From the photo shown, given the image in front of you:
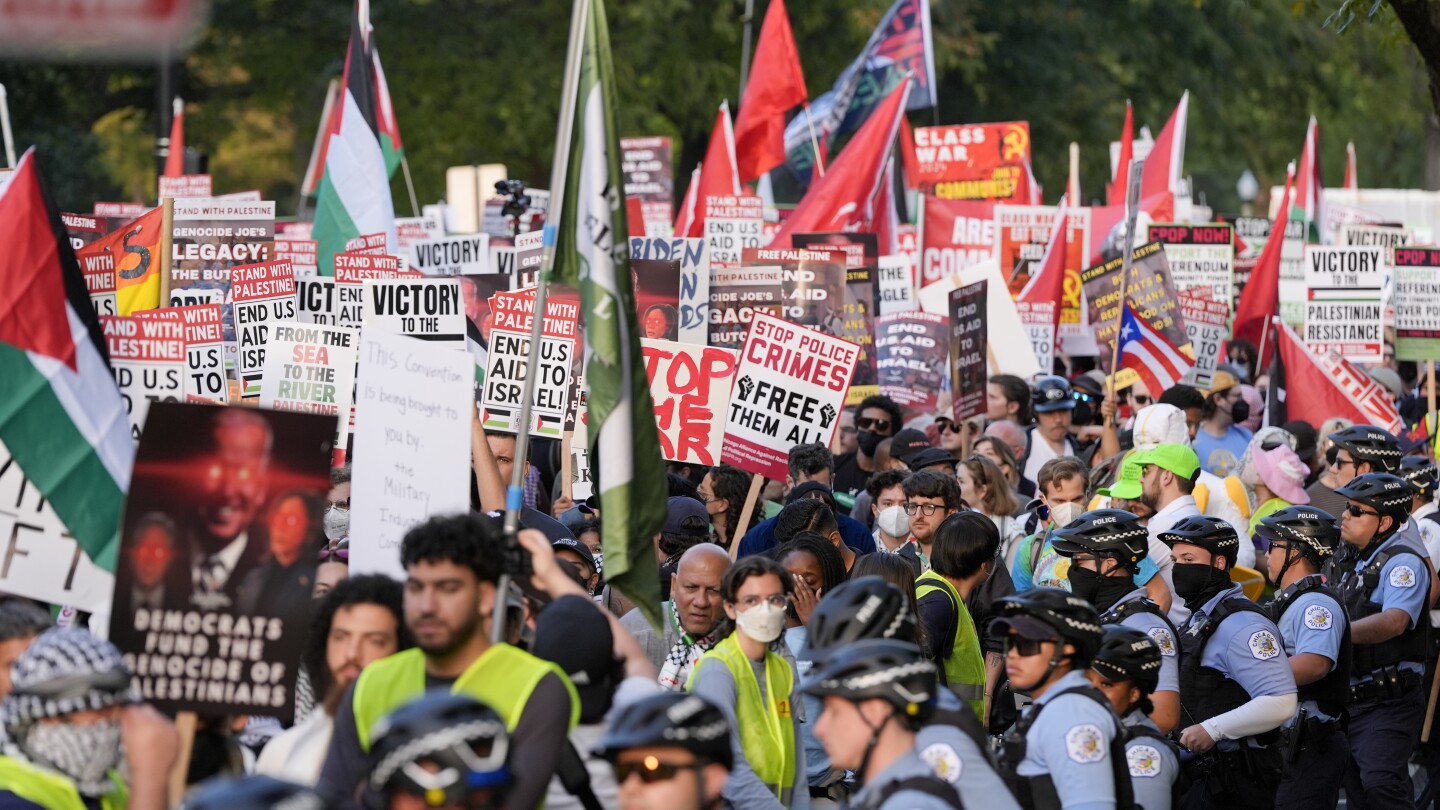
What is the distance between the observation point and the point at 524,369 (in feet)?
33.9

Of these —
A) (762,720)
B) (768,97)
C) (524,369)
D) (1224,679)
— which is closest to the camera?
(762,720)

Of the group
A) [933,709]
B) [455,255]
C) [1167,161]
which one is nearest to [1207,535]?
[933,709]

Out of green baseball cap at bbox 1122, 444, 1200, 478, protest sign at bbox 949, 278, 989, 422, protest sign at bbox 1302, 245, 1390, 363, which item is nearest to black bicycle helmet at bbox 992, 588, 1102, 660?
green baseball cap at bbox 1122, 444, 1200, 478

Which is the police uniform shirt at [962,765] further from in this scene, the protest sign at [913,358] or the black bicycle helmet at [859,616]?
the protest sign at [913,358]

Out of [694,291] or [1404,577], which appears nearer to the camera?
[1404,577]

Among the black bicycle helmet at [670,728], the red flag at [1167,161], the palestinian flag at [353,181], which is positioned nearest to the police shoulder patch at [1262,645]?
the black bicycle helmet at [670,728]

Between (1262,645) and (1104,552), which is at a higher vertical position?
(1104,552)

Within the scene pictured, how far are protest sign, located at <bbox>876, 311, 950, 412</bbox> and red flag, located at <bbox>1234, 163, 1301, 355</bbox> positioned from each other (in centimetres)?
445

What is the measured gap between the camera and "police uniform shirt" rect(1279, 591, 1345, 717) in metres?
8.23

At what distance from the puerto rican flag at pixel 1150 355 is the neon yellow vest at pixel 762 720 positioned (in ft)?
29.7

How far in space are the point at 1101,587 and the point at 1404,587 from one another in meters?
2.13

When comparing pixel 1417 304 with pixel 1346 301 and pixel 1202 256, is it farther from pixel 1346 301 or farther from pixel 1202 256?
pixel 1202 256

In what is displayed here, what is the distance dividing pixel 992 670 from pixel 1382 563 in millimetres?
2100

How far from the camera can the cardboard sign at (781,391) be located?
10.2 metres
